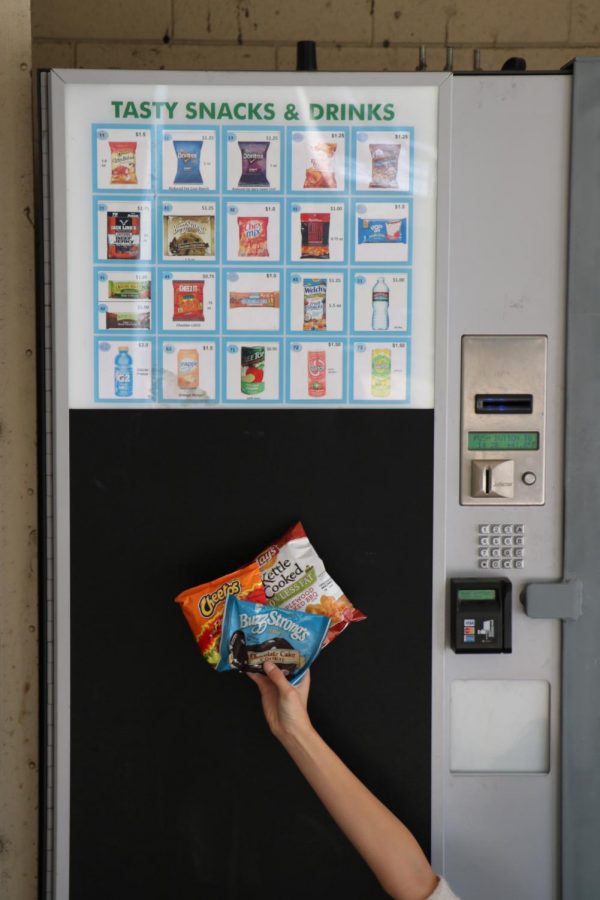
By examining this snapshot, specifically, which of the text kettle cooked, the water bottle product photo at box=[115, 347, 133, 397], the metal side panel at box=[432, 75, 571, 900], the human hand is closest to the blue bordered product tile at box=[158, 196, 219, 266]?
the water bottle product photo at box=[115, 347, 133, 397]

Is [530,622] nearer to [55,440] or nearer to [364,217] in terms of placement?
[364,217]

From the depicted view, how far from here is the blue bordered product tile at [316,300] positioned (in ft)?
5.33

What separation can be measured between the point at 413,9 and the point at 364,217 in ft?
3.66

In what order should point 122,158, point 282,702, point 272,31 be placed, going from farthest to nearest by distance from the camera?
point 272,31
point 122,158
point 282,702

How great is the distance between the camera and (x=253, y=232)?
1619mm

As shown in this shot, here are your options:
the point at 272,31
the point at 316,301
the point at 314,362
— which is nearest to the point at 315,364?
the point at 314,362

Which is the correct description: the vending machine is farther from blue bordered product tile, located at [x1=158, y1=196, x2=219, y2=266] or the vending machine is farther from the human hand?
the human hand

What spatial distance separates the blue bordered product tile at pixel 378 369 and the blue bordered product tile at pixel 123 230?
0.47m

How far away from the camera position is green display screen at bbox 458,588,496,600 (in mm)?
1645

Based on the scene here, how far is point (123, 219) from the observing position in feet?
5.30

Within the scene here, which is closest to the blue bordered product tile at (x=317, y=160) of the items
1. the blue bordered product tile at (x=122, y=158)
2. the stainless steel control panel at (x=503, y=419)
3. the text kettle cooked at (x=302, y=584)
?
the blue bordered product tile at (x=122, y=158)

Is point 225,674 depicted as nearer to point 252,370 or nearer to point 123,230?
point 252,370

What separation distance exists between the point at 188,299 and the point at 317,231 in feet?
0.96

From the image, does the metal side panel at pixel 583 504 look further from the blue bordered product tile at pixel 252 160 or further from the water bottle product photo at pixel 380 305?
the blue bordered product tile at pixel 252 160
